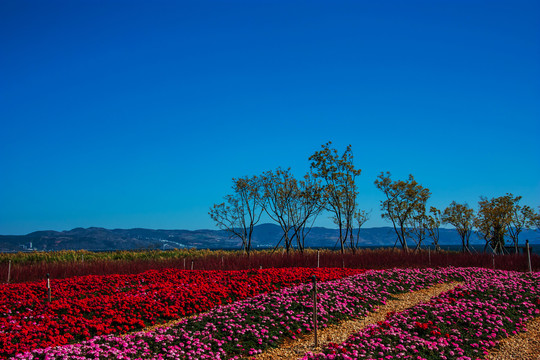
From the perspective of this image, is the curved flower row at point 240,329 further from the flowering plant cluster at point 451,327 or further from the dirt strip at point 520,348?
the dirt strip at point 520,348

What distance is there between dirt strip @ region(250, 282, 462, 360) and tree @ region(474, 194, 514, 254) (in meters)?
24.0

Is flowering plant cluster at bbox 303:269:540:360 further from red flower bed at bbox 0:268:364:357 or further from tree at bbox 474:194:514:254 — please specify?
tree at bbox 474:194:514:254

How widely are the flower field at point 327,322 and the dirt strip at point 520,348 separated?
0.19m

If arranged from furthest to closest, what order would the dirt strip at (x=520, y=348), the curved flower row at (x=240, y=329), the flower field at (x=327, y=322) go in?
the dirt strip at (x=520, y=348) → the flower field at (x=327, y=322) → the curved flower row at (x=240, y=329)

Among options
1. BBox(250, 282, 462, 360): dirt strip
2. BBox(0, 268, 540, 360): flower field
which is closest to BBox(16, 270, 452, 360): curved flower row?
BBox(0, 268, 540, 360): flower field

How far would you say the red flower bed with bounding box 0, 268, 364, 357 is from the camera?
8.90 metres

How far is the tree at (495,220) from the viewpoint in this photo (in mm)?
33906

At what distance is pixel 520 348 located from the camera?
8.51m

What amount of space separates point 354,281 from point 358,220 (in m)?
21.1

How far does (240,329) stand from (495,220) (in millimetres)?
32432

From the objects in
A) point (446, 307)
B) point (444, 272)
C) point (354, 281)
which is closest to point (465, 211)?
point (444, 272)

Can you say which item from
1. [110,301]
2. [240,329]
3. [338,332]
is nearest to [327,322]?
[338,332]

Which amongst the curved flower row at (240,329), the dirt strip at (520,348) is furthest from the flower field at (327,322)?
the dirt strip at (520,348)

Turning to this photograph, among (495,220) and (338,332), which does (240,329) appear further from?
(495,220)
